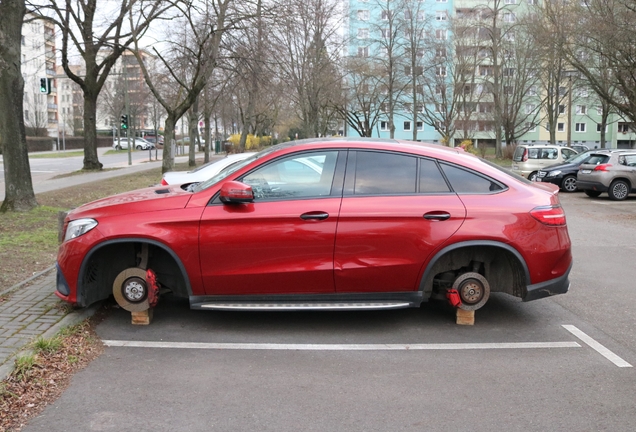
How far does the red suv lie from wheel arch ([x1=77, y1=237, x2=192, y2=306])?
15 millimetres

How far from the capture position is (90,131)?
88.1ft

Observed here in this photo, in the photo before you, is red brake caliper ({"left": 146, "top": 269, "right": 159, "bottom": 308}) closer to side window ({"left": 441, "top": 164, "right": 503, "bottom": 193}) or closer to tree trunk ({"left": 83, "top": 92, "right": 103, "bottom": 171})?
side window ({"left": 441, "top": 164, "right": 503, "bottom": 193})

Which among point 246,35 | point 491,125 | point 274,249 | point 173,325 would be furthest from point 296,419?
point 491,125

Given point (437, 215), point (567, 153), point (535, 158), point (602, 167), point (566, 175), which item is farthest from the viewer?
point (567, 153)

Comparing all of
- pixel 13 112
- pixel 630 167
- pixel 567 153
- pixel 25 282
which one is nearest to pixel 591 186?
pixel 630 167

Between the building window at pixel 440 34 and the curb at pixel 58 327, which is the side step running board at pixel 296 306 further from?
the building window at pixel 440 34

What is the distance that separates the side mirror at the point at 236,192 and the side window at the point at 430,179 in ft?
5.17

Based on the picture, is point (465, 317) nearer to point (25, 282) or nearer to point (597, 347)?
point (597, 347)

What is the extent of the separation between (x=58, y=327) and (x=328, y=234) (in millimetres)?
2523

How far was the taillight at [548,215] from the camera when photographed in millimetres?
5230

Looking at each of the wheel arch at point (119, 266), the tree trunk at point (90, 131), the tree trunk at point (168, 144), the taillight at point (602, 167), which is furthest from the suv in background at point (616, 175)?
the tree trunk at point (90, 131)

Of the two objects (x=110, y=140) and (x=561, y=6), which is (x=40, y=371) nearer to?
(x=561, y=6)

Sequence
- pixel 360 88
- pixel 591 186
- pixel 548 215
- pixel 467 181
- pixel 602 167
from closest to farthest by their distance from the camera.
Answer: pixel 548 215 < pixel 467 181 < pixel 602 167 < pixel 591 186 < pixel 360 88

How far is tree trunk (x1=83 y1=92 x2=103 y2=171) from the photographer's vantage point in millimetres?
26453
